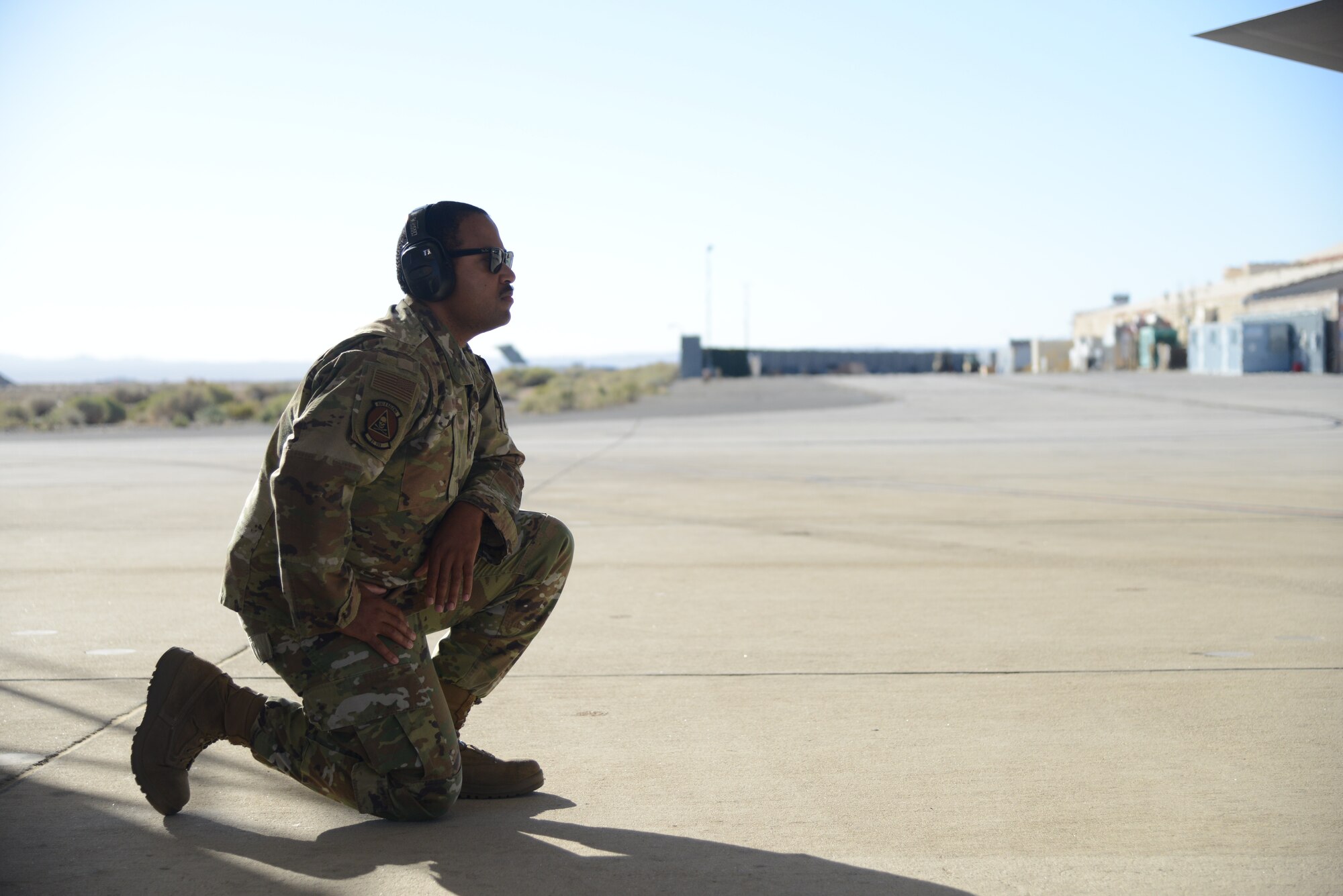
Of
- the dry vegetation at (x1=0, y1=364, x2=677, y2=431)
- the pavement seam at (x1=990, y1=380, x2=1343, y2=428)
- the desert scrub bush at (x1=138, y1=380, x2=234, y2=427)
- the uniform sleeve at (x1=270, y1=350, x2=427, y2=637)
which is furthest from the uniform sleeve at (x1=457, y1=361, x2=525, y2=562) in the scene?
the desert scrub bush at (x1=138, y1=380, x2=234, y2=427)

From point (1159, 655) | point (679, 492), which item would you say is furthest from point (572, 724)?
point (679, 492)

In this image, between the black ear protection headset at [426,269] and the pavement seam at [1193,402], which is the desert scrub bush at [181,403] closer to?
the pavement seam at [1193,402]

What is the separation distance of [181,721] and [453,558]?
83cm

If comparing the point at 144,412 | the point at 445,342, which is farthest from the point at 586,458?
the point at 144,412

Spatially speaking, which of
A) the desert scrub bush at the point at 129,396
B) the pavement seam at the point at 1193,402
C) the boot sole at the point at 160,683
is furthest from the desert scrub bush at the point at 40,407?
the boot sole at the point at 160,683

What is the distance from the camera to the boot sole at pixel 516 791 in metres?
3.68

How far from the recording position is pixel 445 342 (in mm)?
3596

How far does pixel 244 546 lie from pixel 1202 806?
8.34 ft

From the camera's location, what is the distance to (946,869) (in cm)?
304

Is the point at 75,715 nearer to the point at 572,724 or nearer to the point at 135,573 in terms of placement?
the point at 572,724

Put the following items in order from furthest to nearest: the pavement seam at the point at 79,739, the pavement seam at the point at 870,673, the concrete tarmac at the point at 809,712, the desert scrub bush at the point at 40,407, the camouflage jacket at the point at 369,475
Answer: the desert scrub bush at the point at 40,407
the pavement seam at the point at 870,673
the pavement seam at the point at 79,739
the camouflage jacket at the point at 369,475
the concrete tarmac at the point at 809,712

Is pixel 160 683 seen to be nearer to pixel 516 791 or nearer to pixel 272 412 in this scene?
pixel 516 791

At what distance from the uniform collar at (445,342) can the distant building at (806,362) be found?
86472mm

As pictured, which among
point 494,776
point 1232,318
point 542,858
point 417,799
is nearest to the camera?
point 542,858
